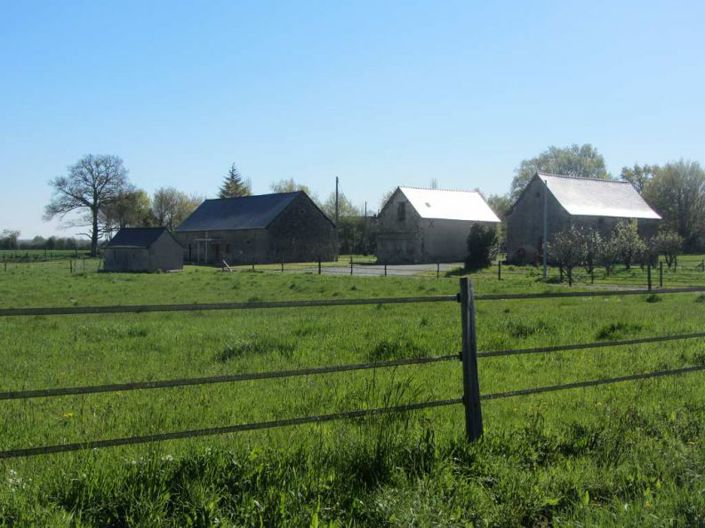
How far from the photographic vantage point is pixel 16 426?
624cm

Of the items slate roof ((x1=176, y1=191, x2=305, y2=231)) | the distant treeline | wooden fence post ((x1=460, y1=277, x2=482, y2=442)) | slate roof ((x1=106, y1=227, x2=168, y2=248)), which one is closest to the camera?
wooden fence post ((x1=460, y1=277, x2=482, y2=442))

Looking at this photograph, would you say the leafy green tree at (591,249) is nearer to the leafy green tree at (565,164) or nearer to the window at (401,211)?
the window at (401,211)

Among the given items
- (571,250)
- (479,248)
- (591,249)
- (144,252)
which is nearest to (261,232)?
(144,252)

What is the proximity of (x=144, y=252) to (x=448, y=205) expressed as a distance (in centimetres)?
2906

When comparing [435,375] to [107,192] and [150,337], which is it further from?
[107,192]

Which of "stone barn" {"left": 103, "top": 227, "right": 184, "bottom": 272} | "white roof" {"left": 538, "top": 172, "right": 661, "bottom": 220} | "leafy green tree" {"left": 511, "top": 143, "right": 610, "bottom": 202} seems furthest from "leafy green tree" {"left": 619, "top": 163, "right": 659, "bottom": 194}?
"stone barn" {"left": 103, "top": 227, "right": 184, "bottom": 272}

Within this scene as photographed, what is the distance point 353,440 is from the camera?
5.17m

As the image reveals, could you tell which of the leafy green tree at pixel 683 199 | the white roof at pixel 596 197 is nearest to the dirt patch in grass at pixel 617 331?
the white roof at pixel 596 197

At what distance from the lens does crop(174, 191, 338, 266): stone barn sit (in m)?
65.9

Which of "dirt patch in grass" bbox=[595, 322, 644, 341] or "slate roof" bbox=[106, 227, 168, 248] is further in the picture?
"slate roof" bbox=[106, 227, 168, 248]

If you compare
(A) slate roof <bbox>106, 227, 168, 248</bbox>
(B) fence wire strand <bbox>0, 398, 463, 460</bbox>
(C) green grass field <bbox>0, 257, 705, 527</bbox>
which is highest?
(A) slate roof <bbox>106, 227, 168, 248</bbox>

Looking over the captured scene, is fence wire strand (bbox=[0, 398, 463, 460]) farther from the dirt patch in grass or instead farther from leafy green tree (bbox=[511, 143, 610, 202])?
leafy green tree (bbox=[511, 143, 610, 202])

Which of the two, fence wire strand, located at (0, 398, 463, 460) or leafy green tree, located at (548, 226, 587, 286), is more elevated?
leafy green tree, located at (548, 226, 587, 286)

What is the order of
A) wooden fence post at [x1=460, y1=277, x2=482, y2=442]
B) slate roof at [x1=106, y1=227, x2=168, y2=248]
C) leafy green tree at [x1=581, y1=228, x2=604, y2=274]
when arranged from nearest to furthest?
wooden fence post at [x1=460, y1=277, x2=482, y2=442], leafy green tree at [x1=581, y1=228, x2=604, y2=274], slate roof at [x1=106, y1=227, x2=168, y2=248]
